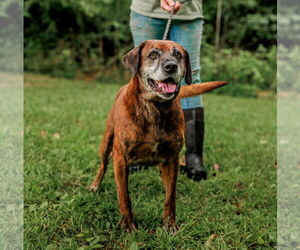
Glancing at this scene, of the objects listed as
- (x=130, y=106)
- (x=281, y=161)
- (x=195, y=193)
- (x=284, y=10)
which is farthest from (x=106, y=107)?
(x=284, y=10)

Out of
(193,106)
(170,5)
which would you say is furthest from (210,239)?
(170,5)

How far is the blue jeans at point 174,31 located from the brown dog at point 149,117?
772 mm

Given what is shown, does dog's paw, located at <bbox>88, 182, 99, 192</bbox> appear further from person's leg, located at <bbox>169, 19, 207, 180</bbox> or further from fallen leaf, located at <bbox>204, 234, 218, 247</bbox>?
fallen leaf, located at <bbox>204, 234, 218, 247</bbox>

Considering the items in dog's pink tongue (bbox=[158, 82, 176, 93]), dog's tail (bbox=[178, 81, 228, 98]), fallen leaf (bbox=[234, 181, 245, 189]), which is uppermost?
dog's pink tongue (bbox=[158, 82, 176, 93])

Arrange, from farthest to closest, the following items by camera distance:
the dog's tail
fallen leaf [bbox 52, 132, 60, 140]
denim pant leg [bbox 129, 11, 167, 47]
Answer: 1. fallen leaf [bbox 52, 132, 60, 140]
2. denim pant leg [bbox 129, 11, 167, 47]
3. the dog's tail

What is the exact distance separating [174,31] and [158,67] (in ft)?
3.51

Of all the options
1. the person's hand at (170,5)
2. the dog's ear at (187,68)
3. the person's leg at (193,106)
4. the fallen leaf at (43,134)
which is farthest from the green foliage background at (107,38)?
the dog's ear at (187,68)

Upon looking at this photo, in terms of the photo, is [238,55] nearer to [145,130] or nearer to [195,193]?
[195,193]

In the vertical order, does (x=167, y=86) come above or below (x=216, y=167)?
above

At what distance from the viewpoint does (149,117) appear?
240 centimetres

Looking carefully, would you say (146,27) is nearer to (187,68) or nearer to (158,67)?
(187,68)

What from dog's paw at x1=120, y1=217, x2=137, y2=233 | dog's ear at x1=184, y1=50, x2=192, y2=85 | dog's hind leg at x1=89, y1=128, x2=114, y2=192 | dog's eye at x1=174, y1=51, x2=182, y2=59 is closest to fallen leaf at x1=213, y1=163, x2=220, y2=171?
dog's hind leg at x1=89, y1=128, x2=114, y2=192

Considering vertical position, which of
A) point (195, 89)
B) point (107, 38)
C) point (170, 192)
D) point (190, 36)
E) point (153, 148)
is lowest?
point (170, 192)

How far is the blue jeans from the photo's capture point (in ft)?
10.5
